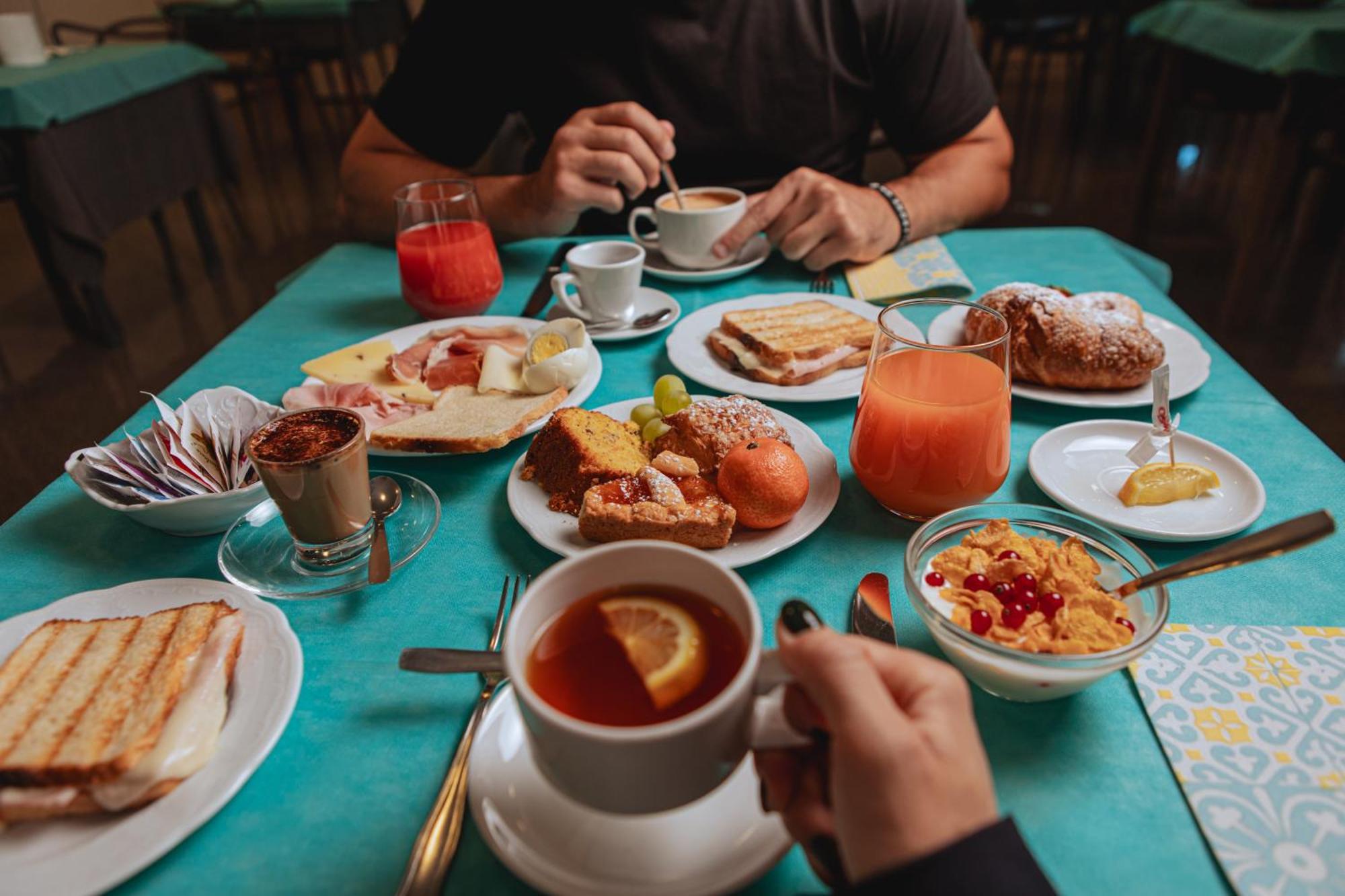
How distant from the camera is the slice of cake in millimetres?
970

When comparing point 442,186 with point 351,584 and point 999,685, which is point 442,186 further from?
point 999,685

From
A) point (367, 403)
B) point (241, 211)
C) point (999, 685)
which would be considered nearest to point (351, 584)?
point (367, 403)

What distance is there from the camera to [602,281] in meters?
1.43

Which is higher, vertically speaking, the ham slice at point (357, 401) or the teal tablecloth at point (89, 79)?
the teal tablecloth at point (89, 79)

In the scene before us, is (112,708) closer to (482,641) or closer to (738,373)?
(482,641)

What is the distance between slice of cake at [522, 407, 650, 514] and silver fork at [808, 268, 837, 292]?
0.71 m

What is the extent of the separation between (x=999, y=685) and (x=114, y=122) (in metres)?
4.51

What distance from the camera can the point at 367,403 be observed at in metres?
1.20

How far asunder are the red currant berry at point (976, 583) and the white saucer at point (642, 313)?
812 millimetres

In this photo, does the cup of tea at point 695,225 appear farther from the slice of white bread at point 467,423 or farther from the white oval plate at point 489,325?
the slice of white bread at point 467,423

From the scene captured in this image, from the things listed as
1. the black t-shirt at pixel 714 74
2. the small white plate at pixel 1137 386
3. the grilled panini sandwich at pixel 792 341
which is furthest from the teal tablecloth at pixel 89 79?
Answer: the small white plate at pixel 1137 386

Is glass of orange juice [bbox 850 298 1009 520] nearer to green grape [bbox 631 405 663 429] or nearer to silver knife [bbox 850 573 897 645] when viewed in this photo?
silver knife [bbox 850 573 897 645]

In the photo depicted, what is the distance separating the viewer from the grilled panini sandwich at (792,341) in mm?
1253

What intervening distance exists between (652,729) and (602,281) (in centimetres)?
105
